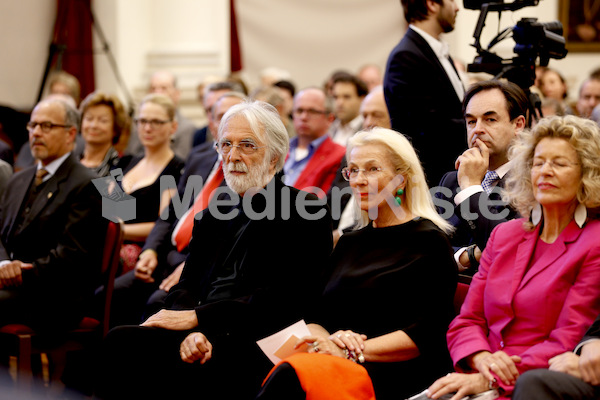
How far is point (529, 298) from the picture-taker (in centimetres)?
223

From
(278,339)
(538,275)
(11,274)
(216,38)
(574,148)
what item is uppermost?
(216,38)

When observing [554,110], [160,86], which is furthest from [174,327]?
[160,86]

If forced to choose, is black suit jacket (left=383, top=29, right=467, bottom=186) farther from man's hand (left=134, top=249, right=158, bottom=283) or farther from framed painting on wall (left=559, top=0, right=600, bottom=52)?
framed painting on wall (left=559, top=0, right=600, bottom=52)

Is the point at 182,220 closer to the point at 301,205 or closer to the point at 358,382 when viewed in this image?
the point at 301,205

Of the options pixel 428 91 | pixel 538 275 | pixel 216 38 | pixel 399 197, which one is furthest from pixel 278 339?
pixel 216 38

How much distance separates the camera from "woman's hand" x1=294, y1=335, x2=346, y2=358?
2441mm

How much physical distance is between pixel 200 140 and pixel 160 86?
0.78 m

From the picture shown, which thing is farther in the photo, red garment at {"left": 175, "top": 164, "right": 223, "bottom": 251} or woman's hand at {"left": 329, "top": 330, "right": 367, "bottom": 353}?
red garment at {"left": 175, "top": 164, "right": 223, "bottom": 251}

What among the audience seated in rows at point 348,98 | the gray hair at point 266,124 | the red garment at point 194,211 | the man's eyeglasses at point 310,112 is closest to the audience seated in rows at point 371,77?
the audience seated in rows at point 348,98

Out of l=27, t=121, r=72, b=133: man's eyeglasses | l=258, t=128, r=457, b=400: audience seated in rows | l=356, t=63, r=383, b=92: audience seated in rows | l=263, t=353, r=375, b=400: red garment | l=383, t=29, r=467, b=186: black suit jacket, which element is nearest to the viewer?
l=263, t=353, r=375, b=400: red garment

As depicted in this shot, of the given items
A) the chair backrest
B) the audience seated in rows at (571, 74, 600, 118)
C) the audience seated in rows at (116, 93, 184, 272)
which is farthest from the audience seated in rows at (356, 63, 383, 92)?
the chair backrest

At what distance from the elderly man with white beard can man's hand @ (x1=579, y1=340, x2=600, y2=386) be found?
103 cm

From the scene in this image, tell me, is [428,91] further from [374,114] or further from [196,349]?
[196,349]

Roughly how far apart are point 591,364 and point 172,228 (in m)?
2.60
